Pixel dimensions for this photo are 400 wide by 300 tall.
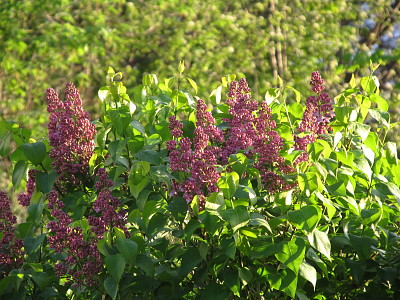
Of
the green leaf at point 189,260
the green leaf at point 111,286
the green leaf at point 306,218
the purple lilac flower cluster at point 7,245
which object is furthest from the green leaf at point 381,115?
the purple lilac flower cluster at point 7,245

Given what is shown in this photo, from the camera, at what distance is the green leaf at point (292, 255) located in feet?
6.74

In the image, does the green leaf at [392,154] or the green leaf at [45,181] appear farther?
the green leaf at [392,154]

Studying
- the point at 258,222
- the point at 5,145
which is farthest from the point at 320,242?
the point at 5,145

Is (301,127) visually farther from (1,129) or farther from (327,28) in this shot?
(327,28)

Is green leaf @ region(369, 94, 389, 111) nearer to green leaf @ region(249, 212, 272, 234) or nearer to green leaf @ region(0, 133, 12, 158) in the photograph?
green leaf @ region(249, 212, 272, 234)

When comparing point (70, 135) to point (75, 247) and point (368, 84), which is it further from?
A: point (368, 84)

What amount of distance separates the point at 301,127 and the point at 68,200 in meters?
0.88

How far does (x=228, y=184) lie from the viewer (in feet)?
6.63

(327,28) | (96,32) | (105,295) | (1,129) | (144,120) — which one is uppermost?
(1,129)

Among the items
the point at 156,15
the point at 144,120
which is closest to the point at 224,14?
the point at 156,15

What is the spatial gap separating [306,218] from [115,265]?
60cm

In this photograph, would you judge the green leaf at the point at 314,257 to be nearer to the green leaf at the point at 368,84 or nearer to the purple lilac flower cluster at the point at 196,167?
the purple lilac flower cluster at the point at 196,167

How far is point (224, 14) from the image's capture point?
10.9m

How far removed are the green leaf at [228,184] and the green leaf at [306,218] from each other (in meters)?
0.19
